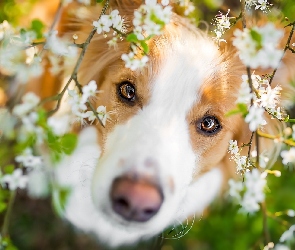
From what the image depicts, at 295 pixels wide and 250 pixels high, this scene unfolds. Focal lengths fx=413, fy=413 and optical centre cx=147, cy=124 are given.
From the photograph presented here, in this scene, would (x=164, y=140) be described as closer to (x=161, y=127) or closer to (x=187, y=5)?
(x=161, y=127)

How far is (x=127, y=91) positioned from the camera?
6.15 ft

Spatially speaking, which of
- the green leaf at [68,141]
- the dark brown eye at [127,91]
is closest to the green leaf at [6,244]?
the green leaf at [68,141]

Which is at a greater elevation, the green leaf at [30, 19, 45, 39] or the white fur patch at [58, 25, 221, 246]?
the green leaf at [30, 19, 45, 39]

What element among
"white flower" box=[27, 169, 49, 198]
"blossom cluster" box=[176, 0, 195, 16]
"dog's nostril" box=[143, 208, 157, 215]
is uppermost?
"blossom cluster" box=[176, 0, 195, 16]

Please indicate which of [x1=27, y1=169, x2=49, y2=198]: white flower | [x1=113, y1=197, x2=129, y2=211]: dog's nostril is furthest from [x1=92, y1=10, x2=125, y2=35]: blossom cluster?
[x1=27, y1=169, x2=49, y2=198]: white flower

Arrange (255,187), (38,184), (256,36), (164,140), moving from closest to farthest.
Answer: (256,36) < (255,187) < (164,140) < (38,184)

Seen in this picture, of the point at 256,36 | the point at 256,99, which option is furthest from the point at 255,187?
the point at 256,36

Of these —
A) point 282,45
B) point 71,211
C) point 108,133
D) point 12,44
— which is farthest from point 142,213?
point 71,211

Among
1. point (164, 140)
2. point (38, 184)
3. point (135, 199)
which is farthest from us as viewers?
point (38, 184)

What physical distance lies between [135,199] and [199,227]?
150 centimetres

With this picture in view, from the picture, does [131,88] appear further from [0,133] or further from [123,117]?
[0,133]

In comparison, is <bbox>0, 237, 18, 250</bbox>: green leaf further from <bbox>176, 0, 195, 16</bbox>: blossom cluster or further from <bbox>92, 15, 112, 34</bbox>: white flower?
<bbox>176, 0, 195, 16</bbox>: blossom cluster

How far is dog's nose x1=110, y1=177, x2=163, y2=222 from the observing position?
1.53 metres

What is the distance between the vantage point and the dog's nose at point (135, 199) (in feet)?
5.01
